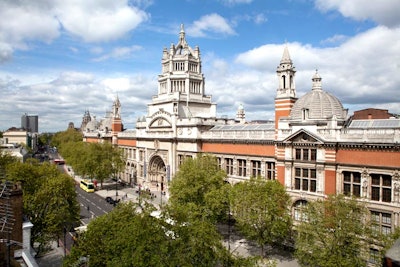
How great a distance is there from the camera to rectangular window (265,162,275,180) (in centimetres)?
4342

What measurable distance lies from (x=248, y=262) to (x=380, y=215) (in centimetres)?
1943

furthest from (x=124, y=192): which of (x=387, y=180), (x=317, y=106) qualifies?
(x=387, y=180)

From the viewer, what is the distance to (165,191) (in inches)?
2594

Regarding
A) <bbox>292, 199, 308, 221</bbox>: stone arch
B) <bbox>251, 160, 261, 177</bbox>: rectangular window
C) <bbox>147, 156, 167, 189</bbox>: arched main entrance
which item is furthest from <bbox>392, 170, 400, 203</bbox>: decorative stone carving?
<bbox>147, 156, 167, 189</bbox>: arched main entrance

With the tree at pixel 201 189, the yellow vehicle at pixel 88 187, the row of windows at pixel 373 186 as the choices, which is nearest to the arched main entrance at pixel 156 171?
the yellow vehicle at pixel 88 187

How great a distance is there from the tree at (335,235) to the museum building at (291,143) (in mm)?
4335

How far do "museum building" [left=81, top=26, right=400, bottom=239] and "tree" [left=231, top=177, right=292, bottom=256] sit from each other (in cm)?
467

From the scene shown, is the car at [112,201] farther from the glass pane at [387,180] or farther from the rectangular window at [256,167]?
the glass pane at [387,180]

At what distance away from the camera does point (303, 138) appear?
1499 inches

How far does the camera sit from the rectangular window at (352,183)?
33650mm

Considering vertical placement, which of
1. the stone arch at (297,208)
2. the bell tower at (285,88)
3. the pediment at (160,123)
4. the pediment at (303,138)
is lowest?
the stone arch at (297,208)

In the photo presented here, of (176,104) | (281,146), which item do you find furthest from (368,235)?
(176,104)

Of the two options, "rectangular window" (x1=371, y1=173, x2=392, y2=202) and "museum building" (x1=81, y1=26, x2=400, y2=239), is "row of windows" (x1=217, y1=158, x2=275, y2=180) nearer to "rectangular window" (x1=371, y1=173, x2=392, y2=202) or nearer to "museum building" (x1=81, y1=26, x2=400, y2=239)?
"museum building" (x1=81, y1=26, x2=400, y2=239)

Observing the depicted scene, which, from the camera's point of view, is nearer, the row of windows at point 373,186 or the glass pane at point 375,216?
the row of windows at point 373,186
